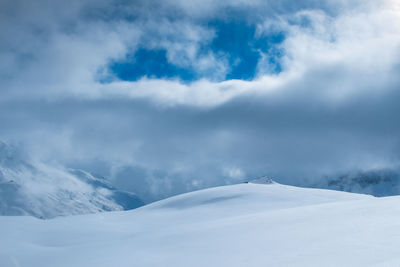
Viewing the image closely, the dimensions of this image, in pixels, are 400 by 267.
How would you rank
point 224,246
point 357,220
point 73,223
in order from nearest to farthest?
point 224,246 < point 357,220 < point 73,223

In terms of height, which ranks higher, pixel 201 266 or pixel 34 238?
pixel 34 238

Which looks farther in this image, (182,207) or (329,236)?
(182,207)

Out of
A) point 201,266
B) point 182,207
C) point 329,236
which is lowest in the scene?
point 201,266

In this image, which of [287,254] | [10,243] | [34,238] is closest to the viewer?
[287,254]

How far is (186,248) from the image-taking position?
11445mm

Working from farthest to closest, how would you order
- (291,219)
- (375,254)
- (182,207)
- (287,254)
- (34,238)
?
1. (182,207)
2. (34,238)
3. (291,219)
4. (287,254)
5. (375,254)

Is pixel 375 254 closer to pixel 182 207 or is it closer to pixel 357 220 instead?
pixel 357 220

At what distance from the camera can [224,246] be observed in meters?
11.2

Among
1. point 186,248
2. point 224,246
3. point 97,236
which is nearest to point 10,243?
point 97,236

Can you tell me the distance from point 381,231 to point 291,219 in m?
4.78

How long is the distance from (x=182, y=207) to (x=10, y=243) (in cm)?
1972

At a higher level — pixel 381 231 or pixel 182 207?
pixel 182 207

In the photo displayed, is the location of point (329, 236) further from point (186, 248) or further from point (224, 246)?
point (186, 248)

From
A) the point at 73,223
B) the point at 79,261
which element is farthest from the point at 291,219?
the point at 73,223
